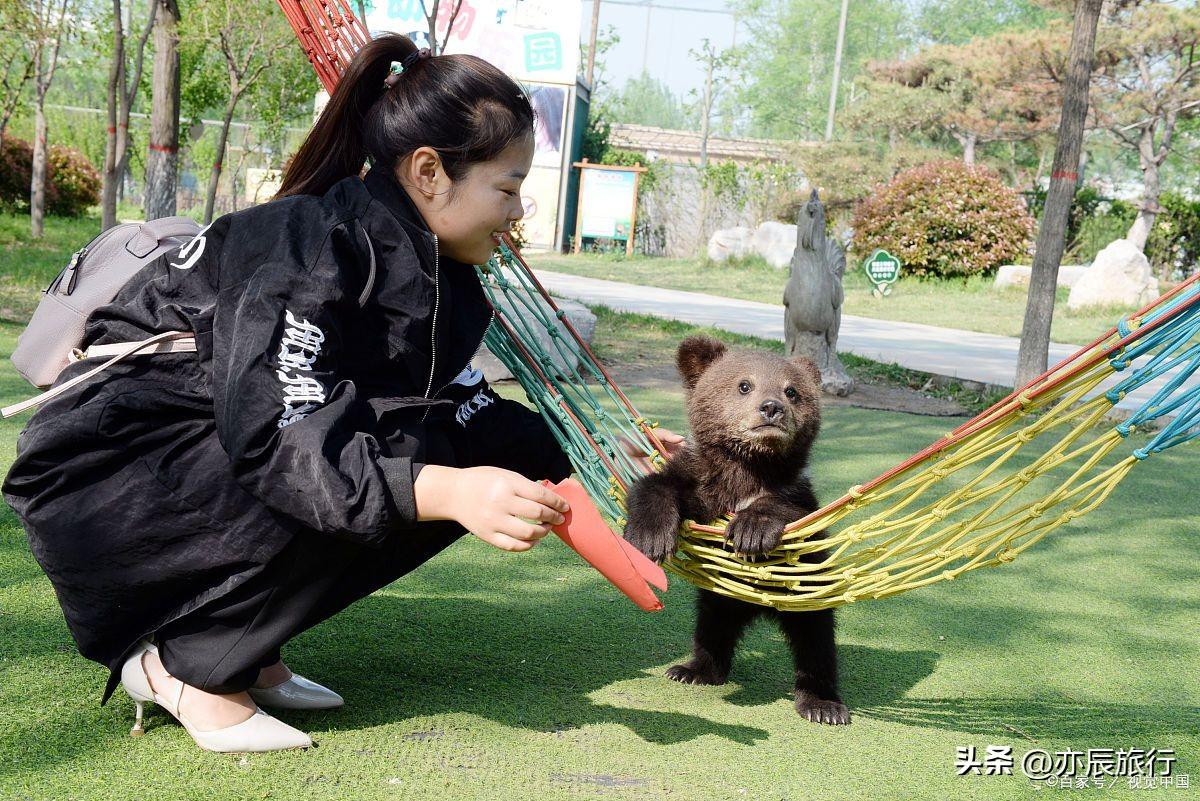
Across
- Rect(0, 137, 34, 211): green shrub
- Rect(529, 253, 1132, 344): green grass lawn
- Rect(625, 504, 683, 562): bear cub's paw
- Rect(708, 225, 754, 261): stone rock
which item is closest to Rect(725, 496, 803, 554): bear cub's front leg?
Rect(625, 504, 683, 562): bear cub's paw

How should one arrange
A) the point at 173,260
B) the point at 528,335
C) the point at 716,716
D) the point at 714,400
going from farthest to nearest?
the point at 528,335 → the point at 714,400 → the point at 716,716 → the point at 173,260

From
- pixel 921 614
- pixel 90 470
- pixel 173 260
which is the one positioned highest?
pixel 173 260

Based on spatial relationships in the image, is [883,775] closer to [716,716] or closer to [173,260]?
[716,716]

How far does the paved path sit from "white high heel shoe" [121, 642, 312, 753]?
6242mm

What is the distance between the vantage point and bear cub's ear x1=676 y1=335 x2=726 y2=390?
297cm

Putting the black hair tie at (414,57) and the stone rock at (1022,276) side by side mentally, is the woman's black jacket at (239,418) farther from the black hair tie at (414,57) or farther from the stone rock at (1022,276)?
the stone rock at (1022,276)

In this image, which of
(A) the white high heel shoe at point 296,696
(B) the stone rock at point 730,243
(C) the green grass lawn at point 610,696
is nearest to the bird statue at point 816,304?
(C) the green grass lawn at point 610,696

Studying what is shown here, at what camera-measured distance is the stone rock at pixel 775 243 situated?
18.6 meters

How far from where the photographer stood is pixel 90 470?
1.94 m

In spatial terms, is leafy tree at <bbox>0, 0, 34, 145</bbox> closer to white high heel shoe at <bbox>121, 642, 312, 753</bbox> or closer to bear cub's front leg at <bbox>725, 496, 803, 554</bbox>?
white high heel shoe at <bbox>121, 642, 312, 753</bbox>

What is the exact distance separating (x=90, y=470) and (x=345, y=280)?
0.59 m

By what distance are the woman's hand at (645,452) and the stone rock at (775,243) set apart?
51.8 feet

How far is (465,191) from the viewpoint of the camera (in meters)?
2.10

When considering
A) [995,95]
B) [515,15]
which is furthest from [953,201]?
[515,15]
